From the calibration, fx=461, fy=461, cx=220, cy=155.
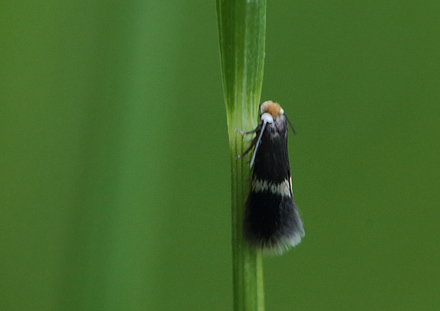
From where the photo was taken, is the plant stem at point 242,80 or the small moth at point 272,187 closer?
the plant stem at point 242,80

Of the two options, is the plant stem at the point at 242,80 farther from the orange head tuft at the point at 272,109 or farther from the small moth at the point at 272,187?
the orange head tuft at the point at 272,109

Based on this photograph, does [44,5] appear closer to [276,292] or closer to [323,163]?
[323,163]

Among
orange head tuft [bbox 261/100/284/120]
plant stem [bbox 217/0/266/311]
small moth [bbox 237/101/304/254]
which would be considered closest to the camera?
plant stem [bbox 217/0/266/311]

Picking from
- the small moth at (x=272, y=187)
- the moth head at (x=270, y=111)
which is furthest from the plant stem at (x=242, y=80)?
the moth head at (x=270, y=111)

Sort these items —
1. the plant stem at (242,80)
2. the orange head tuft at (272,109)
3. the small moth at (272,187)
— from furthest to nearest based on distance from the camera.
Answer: the orange head tuft at (272,109)
the small moth at (272,187)
the plant stem at (242,80)

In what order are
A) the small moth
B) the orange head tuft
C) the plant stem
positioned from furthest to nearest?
the orange head tuft < the small moth < the plant stem

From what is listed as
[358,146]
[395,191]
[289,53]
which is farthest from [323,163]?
[289,53]

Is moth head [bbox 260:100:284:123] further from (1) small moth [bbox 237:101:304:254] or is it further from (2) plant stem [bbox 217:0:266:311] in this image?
(2) plant stem [bbox 217:0:266:311]

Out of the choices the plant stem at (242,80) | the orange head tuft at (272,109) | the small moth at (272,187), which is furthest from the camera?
the orange head tuft at (272,109)

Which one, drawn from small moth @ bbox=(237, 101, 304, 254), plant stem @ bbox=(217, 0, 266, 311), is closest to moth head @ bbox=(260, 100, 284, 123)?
small moth @ bbox=(237, 101, 304, 254)
